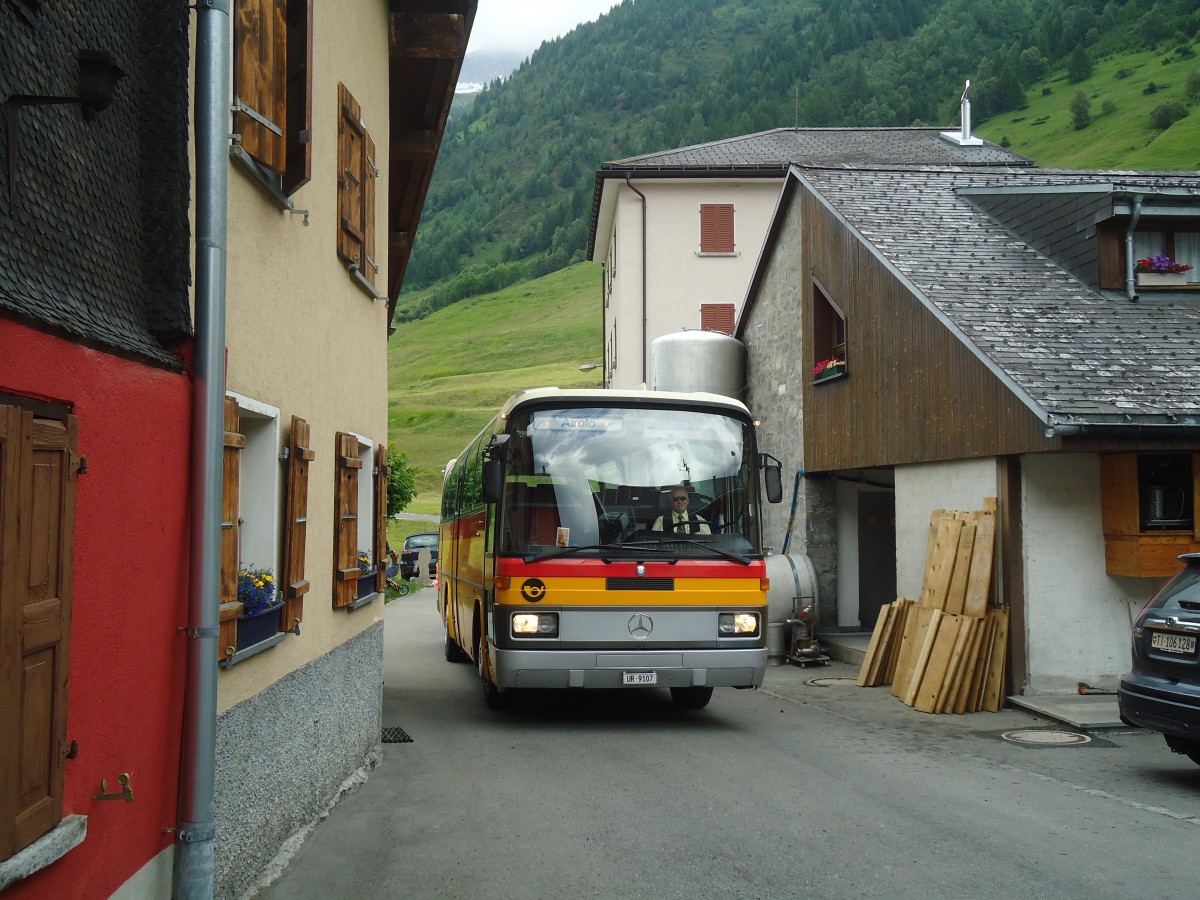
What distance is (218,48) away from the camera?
205 inches

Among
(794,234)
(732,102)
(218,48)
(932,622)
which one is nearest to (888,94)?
(732,102)

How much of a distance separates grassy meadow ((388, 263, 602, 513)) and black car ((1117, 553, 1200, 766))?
202 ft

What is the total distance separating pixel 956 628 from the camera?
42.2 ft

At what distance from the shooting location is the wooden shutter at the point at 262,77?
5.95m

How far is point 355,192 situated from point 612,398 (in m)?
3.31

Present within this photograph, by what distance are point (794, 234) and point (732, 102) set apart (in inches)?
4665

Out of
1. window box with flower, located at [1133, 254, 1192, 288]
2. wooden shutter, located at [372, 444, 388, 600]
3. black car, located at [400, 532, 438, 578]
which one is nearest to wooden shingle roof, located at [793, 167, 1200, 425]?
window box with flower, located at [1133, 254, 1192, 288]

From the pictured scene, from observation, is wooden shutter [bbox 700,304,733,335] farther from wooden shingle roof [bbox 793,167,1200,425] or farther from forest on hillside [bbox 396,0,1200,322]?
forest on hillside [bbox 396,0,1200,322]

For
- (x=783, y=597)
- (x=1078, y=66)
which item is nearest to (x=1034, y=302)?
(x=783, y=597)

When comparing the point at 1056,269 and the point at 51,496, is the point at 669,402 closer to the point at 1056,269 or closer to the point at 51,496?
the point at 1056,269

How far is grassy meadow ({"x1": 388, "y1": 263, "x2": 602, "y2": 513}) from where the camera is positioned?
92.8 m

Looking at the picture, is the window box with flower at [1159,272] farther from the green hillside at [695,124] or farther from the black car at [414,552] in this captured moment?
the green hillside at [695,124]

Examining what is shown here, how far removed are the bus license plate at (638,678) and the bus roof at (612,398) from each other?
255 centimetres

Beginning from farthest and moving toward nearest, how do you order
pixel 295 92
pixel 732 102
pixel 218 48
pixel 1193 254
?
pixel 732 102 → pixel 1193 254 → pixel 295 92 → pixel 218 48
